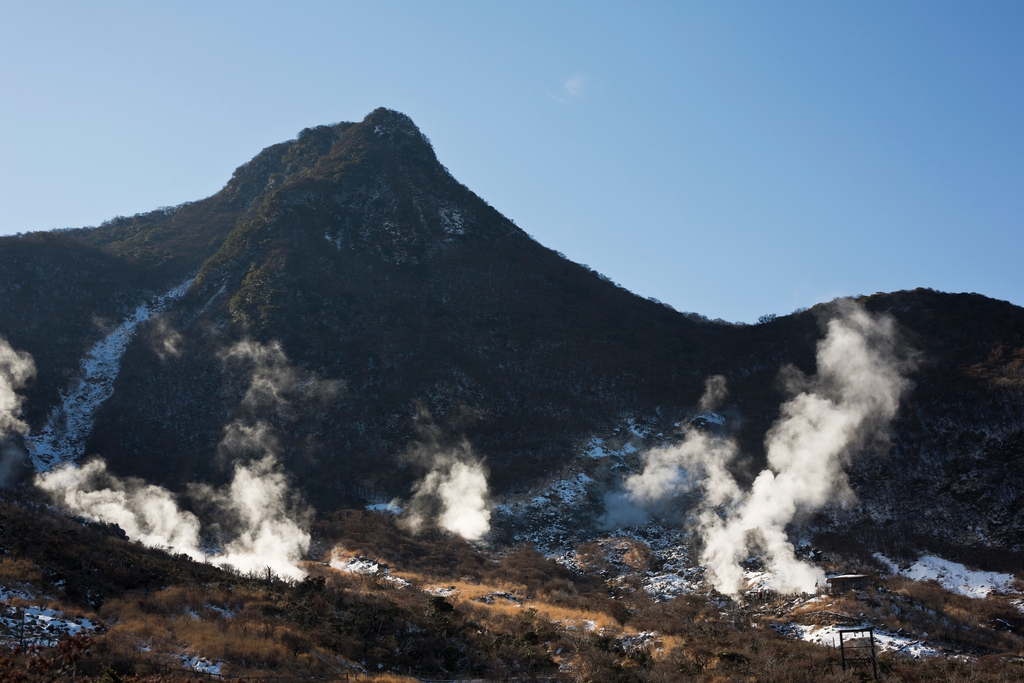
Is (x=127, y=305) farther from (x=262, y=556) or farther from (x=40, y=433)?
(x=262, y=556)

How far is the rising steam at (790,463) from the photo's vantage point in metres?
42.7

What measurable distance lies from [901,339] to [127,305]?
81.7 m

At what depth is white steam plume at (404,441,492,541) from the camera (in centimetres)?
5088

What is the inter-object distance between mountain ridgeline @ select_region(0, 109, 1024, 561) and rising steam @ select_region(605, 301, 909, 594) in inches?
72.8

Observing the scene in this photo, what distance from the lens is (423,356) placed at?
7212 centimetres

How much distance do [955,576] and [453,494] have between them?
112 ft

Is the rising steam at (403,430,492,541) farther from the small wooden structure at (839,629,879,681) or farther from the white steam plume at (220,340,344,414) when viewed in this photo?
the small wooden structure at (839,629,879,681)

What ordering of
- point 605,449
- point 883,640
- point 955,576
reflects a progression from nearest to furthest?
point 883,640 < point 955,576 < point 605,449

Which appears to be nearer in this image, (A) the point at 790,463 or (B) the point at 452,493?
(B) the point at 452,493

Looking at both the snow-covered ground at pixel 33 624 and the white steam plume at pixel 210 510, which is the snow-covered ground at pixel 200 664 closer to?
the snow-covered ground at pixel 33 624

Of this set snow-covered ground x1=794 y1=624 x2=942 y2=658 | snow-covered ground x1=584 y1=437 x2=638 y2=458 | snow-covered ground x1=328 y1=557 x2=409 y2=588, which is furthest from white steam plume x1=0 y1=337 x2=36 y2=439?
snow-covered ground x1=794 y1=624 x2=942 y2=658

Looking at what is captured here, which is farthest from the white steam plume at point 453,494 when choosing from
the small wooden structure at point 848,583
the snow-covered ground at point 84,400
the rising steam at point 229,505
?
the snow-covered ground at point 84,400

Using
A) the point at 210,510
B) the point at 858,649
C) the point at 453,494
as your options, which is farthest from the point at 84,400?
the point at 858,649

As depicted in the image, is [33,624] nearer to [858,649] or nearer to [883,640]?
[858,649]
